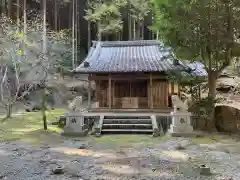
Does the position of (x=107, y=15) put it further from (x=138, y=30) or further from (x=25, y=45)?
(x=25, y=45)

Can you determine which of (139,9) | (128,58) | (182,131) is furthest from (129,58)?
(139,9)

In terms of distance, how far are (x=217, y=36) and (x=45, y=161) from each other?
850cm

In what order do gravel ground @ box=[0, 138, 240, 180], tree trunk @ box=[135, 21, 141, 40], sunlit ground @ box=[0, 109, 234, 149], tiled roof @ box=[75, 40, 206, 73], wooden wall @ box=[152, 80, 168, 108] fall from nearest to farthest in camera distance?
1. gravel ground @ box=[0, 138, 240, 180]
2. sunlit ground @ box=[0, 109, 234, 149]
3. tiled roof @ box=[75, 40, 206, 73]
4. wooden wall @ box=[152, 80, 168, 108]
5. tree trunk @ box=[135, 21, 141, 40]

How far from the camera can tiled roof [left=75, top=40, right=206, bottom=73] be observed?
15844mm

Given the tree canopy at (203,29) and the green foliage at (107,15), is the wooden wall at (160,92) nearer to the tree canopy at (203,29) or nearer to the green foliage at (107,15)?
the tree canopy at (203,29)

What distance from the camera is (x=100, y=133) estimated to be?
12602 millimetres

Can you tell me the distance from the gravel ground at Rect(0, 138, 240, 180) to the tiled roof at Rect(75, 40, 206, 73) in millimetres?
5967

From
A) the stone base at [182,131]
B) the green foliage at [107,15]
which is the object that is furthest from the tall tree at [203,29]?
the green foliage at [107,15]

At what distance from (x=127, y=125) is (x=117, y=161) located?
17.8 ft

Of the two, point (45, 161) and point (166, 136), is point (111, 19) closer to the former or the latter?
point (166, 136)

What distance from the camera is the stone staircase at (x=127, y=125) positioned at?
505 inches

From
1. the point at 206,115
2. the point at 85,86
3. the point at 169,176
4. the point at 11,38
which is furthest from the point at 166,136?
the point at 85,86

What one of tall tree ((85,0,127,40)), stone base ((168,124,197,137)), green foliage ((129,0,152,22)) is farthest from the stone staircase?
green foliage ((129,0,152,22))

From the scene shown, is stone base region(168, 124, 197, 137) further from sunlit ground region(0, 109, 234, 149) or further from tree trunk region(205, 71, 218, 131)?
tree trunk region(205, 71, 218, 131)
